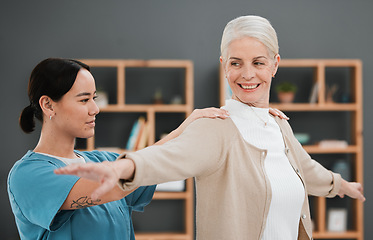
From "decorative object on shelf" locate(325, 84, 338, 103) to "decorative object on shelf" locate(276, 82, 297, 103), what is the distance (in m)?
0.35

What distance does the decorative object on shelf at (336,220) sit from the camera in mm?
3938

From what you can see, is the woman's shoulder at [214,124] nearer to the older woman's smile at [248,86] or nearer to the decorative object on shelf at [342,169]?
the older woman's smile at [248,86]

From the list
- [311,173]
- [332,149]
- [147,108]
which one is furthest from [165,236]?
[311,173]

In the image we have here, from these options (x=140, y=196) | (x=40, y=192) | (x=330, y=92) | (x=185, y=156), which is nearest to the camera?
(x=185, y=156)

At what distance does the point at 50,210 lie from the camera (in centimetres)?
139

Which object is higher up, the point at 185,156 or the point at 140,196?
the point at 185,156

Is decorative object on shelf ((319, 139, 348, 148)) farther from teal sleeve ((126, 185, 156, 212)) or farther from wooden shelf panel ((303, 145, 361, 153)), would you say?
teal sleeve ((126, 185, 156, 212))

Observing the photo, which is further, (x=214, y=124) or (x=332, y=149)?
(x=332, y=149)

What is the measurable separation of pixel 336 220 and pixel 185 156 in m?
3.17

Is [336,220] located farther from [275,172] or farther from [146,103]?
[275,172]

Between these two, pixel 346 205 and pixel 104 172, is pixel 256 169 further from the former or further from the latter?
pixel 346 205

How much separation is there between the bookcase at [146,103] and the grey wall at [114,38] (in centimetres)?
14

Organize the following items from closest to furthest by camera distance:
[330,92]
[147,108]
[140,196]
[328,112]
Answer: [140,196] < [147,108] < [330,92] < [328,112]

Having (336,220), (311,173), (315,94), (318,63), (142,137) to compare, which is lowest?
(336,220)
